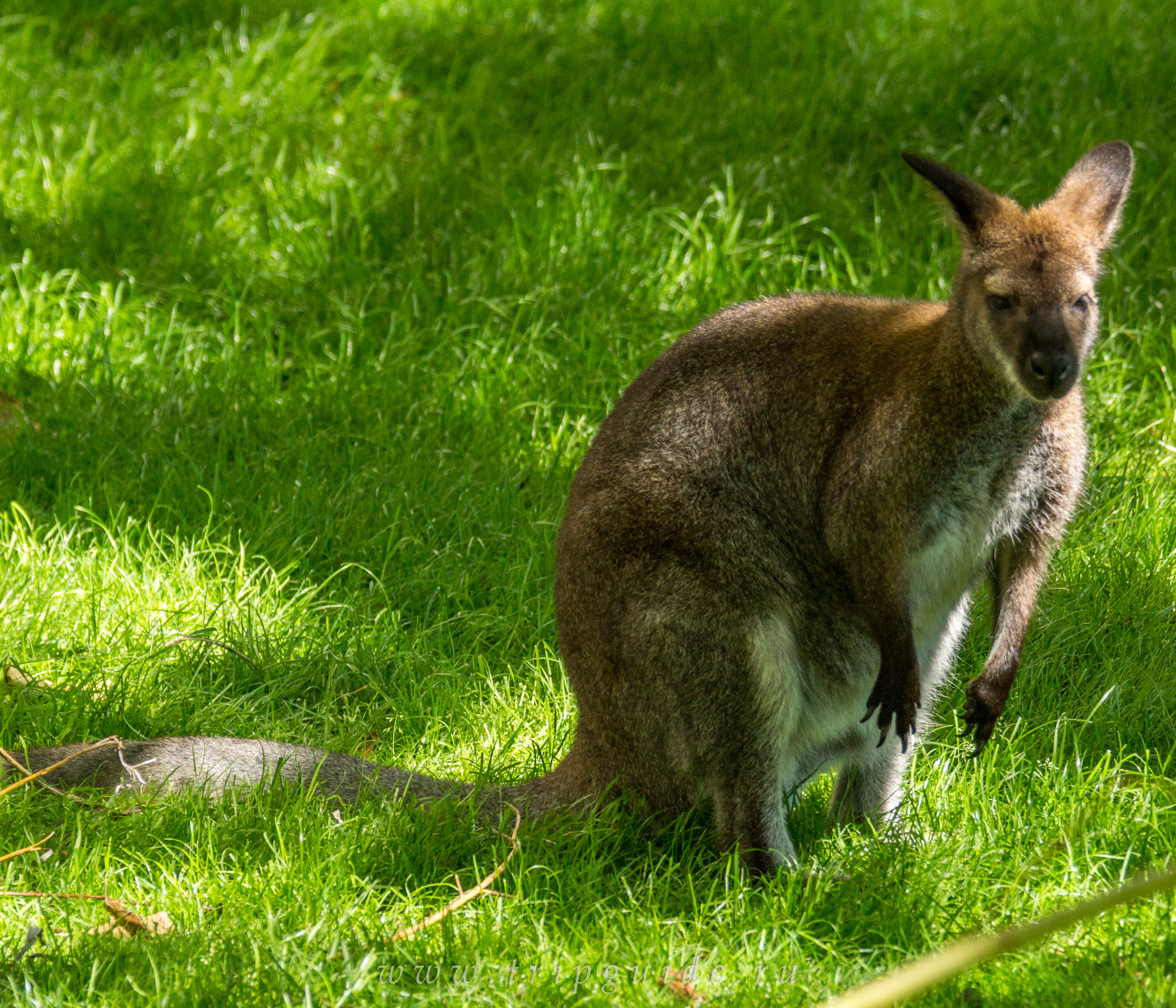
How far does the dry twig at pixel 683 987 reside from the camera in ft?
9.50

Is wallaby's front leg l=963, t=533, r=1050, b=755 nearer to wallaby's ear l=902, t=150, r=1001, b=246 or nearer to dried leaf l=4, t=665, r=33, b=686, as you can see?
wallaby's ear l=902, t=150, r=1001, b=246

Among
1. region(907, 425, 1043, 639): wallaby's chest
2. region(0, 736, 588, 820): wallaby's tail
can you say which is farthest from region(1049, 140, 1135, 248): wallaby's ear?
region(0, 736, 588, 820): wallaby's tail

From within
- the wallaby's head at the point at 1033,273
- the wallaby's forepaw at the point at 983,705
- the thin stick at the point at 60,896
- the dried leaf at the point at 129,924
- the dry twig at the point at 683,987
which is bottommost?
the thin stick at the point at 60,896

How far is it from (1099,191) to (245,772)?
2.69 m

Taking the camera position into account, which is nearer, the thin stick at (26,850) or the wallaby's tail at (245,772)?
the thin stick at (26,850)

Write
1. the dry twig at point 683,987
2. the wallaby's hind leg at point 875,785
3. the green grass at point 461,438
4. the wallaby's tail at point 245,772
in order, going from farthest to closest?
the wallaby's hind leg at point 875,785 < the wallaby's tail at point 245,772 < the green grass at point 461,438 < the dry twig at point 683,987

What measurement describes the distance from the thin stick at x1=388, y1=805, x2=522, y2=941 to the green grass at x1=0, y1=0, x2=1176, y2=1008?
3 centimetres

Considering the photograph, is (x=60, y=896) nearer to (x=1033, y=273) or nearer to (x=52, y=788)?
(x=52, y=788)

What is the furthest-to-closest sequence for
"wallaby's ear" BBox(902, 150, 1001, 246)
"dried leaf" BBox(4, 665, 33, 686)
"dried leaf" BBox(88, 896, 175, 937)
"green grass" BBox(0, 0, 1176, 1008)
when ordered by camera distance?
"dried leaf" BBox(4, 665, 33, 686) → "wallaby's ear" BBox(902, 150, 1001, 246) → "green grass" BBox(0, 0, 1176, 1008) → "dried leaf" BBox(88, 896, 175, 937)

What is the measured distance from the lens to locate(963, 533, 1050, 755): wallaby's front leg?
11.5ft

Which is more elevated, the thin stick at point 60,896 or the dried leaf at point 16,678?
the thin stick at point 60,896

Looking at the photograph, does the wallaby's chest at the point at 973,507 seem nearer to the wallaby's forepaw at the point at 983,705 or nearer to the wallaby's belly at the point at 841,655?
the wallaby's belly at the point at 841,655

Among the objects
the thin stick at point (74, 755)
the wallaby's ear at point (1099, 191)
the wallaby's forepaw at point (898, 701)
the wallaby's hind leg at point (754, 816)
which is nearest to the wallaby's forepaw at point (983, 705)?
the wallaby's forepaw at point (898, 701)

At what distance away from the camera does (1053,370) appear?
3.10 m
